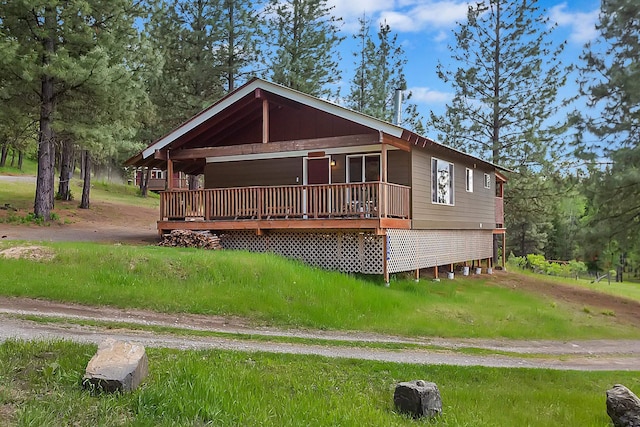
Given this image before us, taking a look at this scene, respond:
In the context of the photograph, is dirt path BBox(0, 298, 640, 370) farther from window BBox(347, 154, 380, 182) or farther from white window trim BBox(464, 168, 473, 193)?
Answer: white window trim BBox(464, 168, 473, 193)

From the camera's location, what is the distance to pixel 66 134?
20.7 meters

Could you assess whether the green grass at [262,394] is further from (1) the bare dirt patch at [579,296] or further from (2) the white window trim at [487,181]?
(2) the white window trim at [487,181]

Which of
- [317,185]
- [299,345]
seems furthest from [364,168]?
[299,345]

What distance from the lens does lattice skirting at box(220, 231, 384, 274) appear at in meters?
14.3

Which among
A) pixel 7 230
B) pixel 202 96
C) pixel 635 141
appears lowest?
pixel 7 230

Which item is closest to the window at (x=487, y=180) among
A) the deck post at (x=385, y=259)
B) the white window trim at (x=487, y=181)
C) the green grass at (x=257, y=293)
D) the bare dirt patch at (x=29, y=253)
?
the white window trim at (x=487, y=181)

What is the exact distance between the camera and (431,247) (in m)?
17.1

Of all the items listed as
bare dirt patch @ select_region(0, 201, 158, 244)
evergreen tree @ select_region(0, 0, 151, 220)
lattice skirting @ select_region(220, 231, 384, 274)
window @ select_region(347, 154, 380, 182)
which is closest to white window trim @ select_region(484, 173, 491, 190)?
window @ select_region(347, 154, 380, 182)

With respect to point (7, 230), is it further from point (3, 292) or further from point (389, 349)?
point (389, 349)

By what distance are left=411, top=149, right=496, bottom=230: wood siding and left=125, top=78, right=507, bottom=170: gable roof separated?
905 mm

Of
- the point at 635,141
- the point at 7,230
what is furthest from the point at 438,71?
the point at 7,230

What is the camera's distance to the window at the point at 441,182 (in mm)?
17422

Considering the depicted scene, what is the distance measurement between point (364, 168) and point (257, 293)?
729 cm

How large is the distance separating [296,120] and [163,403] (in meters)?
14.1
